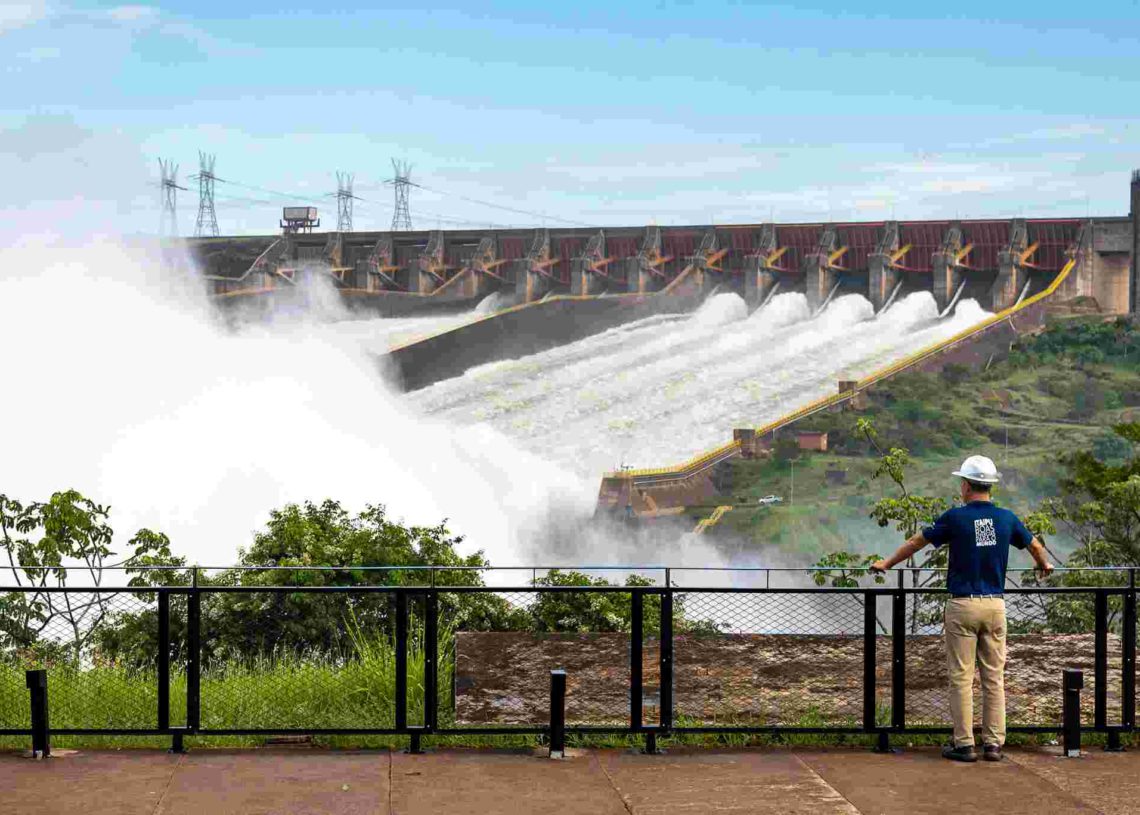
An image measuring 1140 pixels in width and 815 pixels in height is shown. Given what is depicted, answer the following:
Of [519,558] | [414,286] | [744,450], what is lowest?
[519,558]

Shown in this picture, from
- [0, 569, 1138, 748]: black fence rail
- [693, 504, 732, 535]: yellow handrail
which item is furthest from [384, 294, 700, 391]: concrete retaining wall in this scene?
[0, 569, 1138, 748]: black fence rail

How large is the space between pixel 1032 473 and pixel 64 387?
207ft

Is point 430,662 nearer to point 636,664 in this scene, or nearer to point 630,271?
point 636,664

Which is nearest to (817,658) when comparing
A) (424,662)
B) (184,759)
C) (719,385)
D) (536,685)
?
(536,685)

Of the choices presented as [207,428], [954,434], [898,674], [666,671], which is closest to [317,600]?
[666,671]

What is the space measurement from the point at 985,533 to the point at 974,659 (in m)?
0.78

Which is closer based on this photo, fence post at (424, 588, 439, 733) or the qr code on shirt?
the qr code on shirt

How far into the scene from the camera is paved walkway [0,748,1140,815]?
864 cm

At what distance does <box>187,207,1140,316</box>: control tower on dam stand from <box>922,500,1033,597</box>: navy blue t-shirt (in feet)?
240

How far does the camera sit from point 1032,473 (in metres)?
78.4

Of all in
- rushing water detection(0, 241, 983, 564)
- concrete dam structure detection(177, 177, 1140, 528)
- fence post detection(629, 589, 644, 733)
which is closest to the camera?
fence post detection(629, 589, 644, 733)

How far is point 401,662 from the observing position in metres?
9.82

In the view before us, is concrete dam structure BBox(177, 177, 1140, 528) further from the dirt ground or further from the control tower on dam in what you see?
the dirt ground

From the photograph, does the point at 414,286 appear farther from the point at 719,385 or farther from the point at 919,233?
the point at 919,233
